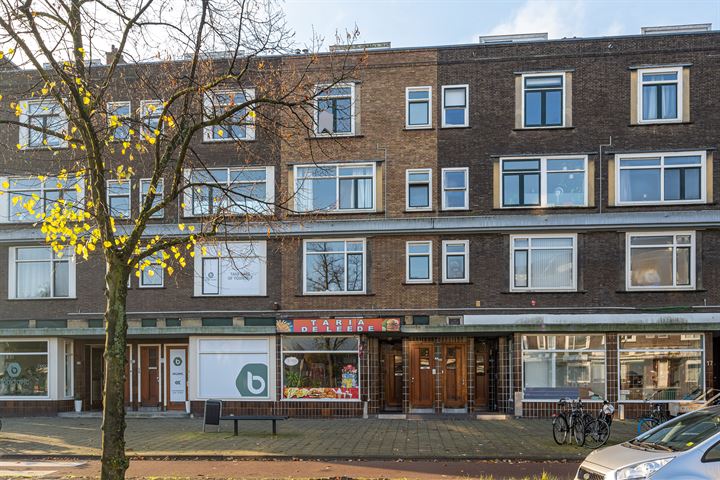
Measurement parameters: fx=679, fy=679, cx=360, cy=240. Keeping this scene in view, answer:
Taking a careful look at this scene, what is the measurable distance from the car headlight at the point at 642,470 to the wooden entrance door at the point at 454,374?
14.9 m

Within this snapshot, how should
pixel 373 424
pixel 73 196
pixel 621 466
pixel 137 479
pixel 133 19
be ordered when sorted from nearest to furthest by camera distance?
pixel 621 466, pixel 133 19, pixel 137 479, pixel 373 424, pixel 73 196

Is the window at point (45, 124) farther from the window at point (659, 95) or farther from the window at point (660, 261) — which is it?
the window at point (659, 95)

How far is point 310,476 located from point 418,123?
506 inches

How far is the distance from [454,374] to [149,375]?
10505mm

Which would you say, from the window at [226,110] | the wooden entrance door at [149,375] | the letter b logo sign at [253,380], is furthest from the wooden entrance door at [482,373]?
the window at [226,110]

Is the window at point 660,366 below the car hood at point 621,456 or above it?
below

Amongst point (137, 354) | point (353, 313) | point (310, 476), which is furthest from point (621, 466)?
point (137, 354)

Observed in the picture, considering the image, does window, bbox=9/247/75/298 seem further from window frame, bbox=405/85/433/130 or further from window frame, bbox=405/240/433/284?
window frame, bbox=405/85/433/130

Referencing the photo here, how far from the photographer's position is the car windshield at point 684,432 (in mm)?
7879

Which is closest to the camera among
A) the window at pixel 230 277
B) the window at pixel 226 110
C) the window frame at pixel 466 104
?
the window at pixel 226 110

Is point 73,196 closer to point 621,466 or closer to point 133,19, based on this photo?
point 133,19

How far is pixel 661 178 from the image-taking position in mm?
20812

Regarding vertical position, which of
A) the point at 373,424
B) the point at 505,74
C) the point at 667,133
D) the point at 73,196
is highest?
the point at 505,74

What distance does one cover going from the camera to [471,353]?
22.1m
